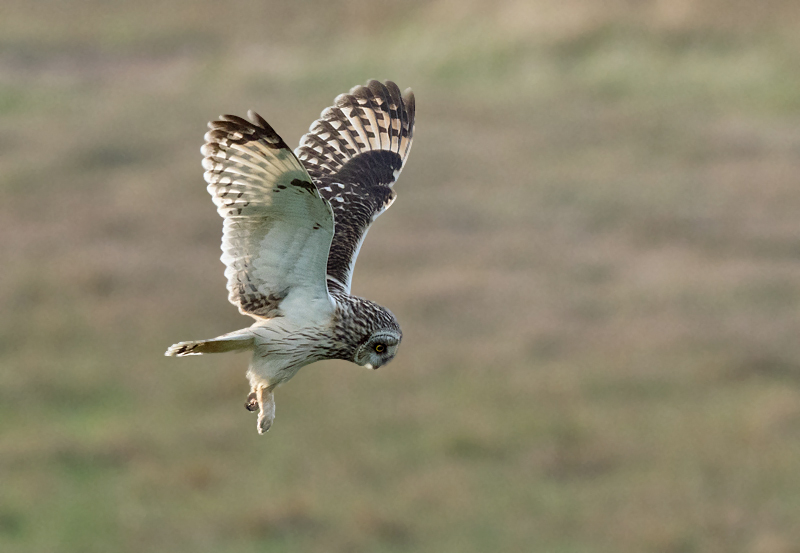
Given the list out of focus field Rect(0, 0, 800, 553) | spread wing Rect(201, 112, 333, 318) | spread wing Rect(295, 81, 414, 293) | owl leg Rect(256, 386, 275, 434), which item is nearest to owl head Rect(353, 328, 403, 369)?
spread wing Rect(201, 112, 333, 318)

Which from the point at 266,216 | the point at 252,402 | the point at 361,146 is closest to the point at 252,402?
the point at 252,402

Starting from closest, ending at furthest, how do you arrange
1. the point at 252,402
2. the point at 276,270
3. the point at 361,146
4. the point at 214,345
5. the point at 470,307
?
the point at 214,345
the point at 276,270
the point at 252,402
the point at 361,146
the point at 470,307

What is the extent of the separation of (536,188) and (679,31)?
832 cm

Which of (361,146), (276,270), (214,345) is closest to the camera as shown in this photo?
(214,345)

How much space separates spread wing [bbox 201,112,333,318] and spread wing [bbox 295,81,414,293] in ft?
4.20

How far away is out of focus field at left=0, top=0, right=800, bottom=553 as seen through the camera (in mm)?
24219

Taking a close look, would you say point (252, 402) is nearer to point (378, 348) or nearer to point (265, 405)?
point (265, 405)

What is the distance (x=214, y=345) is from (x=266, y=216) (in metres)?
0.45

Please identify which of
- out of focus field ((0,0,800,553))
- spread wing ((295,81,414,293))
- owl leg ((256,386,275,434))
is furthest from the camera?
out of focus field ((0,0,800,553))

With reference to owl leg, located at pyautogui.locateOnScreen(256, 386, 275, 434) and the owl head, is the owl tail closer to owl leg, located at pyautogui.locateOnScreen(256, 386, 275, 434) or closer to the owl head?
owl leg, located at pyautogui.locateOnScreen(256, 386, 275, 434)

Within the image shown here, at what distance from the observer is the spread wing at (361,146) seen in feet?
18.1

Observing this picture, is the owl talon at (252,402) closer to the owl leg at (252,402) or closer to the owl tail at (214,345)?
the owl leg at (252,402)

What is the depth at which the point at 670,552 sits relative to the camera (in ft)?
77.4

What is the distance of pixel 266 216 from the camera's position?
407 cm
